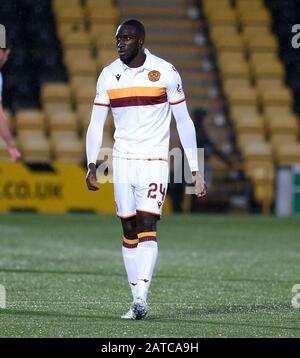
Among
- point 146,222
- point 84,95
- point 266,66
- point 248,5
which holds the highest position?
point 248,5

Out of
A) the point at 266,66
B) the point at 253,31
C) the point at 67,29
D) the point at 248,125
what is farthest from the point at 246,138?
the point at 67,29

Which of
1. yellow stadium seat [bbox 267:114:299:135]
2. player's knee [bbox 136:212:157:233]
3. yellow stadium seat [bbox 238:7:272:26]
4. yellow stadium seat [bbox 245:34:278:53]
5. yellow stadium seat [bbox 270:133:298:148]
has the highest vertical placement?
yellow stadium seat [bbox 238:7:272:26]

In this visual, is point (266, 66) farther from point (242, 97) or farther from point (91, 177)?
point (91, 177)

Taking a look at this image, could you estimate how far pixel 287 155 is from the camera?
72.8 feet

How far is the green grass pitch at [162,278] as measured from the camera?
8.06m

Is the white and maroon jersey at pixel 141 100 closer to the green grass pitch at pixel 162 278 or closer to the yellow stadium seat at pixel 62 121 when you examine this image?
the green grass pitch at pixel 162 278

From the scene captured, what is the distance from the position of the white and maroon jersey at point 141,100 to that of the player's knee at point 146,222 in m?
0.41

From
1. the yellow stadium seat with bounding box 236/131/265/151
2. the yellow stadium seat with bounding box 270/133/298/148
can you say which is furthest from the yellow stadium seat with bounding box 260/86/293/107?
the yellow stadium seat with bounding box 236/131/265/151

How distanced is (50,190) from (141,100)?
1130 centimetres

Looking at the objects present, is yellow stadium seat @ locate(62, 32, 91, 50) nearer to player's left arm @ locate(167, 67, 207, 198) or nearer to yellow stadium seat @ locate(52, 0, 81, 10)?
yellow stadium seat @ locate(52, 0, 81, 10)

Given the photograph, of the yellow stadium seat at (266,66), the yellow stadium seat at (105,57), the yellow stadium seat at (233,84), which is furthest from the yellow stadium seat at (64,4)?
the yellow stadium seat at (266,66)

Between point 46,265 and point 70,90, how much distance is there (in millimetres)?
11003

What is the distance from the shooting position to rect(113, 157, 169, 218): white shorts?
8.70 m

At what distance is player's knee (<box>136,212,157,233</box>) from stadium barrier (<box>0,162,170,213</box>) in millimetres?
11021
